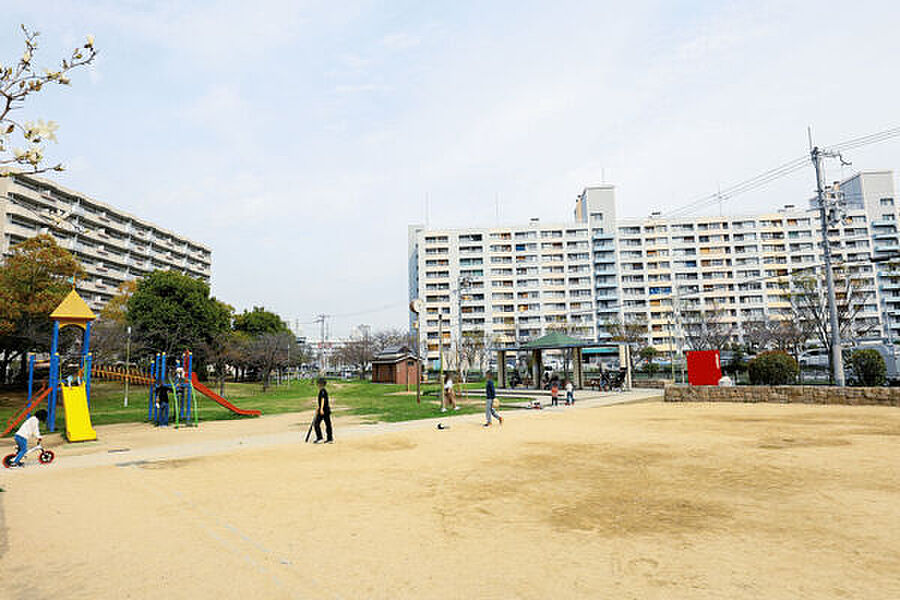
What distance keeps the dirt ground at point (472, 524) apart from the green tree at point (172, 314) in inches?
1284

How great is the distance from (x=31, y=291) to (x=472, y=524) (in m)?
32.2

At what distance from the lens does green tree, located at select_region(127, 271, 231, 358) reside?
39.0 metres

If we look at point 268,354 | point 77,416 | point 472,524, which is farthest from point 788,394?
point 268,354

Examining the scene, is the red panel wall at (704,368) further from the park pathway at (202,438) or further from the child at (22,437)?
the child at (22,437)

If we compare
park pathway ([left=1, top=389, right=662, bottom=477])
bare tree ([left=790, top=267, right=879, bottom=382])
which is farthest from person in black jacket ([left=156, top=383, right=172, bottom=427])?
bare tree ([left=790, top=267, right=879, bottom=382])

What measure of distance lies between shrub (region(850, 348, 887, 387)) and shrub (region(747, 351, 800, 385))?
2.29 m

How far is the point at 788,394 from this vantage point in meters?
20.7

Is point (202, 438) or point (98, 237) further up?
point (98, 237)

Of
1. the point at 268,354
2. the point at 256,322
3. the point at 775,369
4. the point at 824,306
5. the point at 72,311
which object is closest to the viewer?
the point at 72,311

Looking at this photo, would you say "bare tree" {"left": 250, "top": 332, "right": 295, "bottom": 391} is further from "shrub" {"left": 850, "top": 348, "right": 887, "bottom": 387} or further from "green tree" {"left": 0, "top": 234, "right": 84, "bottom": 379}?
"shrub" {"left": 850, "top": 348, "right": 887, "bottom": 387}


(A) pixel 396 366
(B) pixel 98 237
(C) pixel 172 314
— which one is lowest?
(A) pixel 396 366

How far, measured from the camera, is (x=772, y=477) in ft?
25.2

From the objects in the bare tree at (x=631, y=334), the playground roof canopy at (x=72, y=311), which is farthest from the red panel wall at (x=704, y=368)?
the bare tree at (x=631, y=334)

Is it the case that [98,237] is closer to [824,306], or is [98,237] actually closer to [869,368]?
[869,368]
